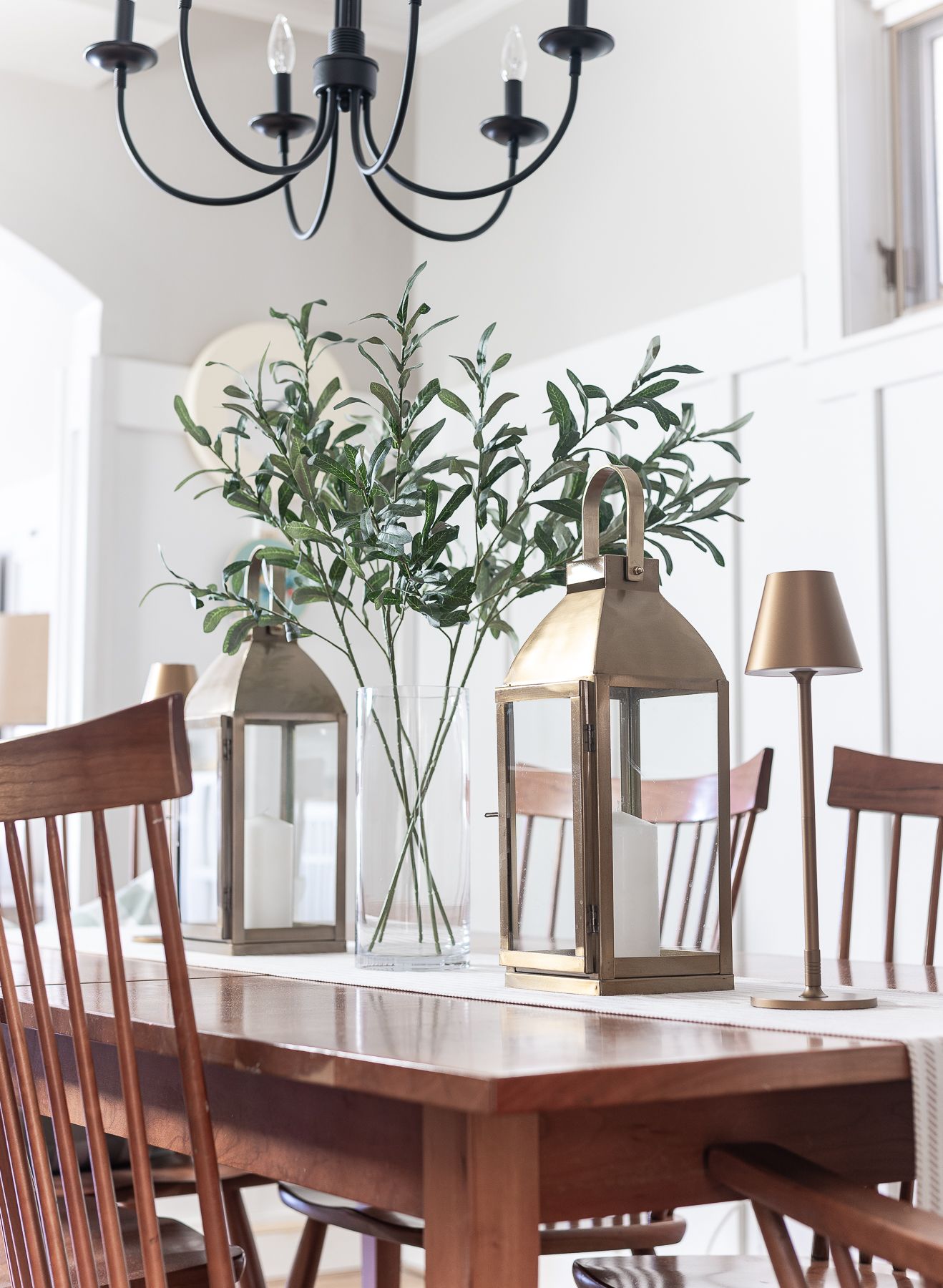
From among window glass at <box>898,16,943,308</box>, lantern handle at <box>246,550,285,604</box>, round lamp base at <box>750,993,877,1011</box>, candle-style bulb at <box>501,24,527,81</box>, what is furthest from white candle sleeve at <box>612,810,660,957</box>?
window glass at <box>898,16,943,308</box>

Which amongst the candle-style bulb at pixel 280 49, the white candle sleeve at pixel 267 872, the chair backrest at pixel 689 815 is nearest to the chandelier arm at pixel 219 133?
the candle-style bulb at pixel 280 49

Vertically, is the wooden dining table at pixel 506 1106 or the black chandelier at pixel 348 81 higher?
the black chandelier at pixel 348 81

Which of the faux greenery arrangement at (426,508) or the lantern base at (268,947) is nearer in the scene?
the faux greenery arrangement at (426,508)

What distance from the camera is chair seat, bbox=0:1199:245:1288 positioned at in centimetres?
134

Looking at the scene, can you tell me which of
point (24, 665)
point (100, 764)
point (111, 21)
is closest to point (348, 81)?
point (100, 764)

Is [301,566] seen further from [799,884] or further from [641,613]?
[799,884]

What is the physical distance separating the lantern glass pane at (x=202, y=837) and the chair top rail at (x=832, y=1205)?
975mm

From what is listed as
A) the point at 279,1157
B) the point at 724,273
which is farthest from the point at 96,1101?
the point at 724,273

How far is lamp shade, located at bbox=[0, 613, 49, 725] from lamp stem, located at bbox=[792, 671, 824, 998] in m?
2.72

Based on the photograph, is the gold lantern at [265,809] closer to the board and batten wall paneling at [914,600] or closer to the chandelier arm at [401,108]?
the chandelier arm at [401,108]

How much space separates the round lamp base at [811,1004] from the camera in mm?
1153

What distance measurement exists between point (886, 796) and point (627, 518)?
0.69 m

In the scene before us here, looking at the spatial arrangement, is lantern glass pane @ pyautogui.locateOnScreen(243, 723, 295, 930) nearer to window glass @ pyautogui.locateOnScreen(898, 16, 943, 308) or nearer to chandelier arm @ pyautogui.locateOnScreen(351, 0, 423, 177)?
chandelier arm @ pyautogui.locateOnScreen(351, 0, 423, 177)

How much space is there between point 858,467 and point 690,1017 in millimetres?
1872
